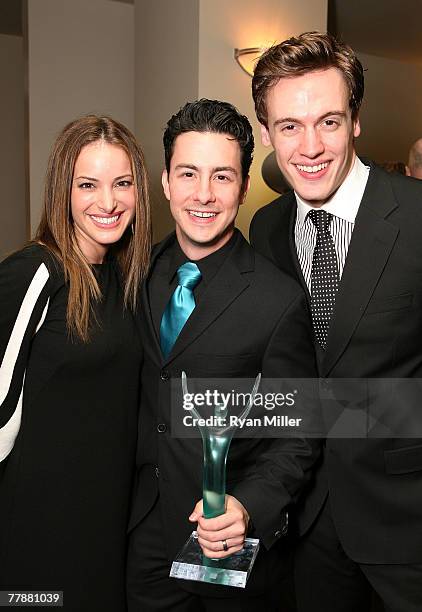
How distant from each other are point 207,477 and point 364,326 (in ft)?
1.71

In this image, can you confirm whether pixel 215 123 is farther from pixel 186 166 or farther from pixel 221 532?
pixel 221 532

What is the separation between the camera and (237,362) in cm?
153

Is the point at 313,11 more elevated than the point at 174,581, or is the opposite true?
the point at 313,11

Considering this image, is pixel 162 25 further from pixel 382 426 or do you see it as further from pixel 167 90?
pixel 382 426

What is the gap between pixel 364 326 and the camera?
154 centimetres

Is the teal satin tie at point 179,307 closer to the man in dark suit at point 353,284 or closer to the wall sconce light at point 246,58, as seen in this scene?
the man in dark suit at point 353,284

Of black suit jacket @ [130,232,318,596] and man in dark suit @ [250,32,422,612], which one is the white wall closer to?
man in dark suit @ [250,32,422,612]

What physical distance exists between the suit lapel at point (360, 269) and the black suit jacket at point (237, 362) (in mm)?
62

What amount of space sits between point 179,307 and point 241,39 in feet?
8.26

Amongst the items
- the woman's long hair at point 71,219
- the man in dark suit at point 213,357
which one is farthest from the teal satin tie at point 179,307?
the woman's long hair at point 71,219

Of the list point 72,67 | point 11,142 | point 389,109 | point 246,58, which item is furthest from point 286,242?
point 389,109

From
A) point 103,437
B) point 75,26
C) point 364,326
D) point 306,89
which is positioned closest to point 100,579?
point 103,437

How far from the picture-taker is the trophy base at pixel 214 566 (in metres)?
1.22

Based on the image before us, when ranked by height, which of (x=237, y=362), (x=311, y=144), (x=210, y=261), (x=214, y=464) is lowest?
(x=214, y=464)
